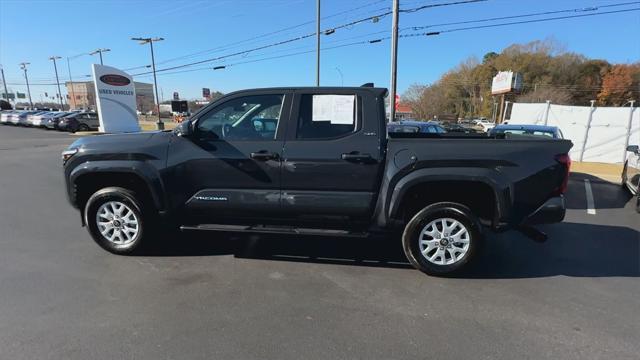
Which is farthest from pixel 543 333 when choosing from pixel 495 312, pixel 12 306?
pixel 12 306

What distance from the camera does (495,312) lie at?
11.6ft

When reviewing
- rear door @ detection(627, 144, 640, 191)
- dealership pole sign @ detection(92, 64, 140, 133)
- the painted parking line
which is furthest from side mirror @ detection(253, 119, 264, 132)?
Answer: dealership pole sign @ detection(92, 64, 140, 133)

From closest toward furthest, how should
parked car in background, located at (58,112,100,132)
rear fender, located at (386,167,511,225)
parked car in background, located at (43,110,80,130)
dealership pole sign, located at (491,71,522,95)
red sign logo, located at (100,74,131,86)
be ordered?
rear fender, located at (386,167,511,225), red sign logo, located at (100,74,131,86), parked car in background, located at (58,112,100,132), parked car in background, located at (43,110,80,130), dealership pole sign, located at (491,71,522,95)

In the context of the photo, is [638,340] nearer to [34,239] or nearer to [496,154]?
[496,154]

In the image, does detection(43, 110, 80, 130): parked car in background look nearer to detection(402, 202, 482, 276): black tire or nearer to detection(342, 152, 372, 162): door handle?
detection(342, 152, 372, 162): door handle

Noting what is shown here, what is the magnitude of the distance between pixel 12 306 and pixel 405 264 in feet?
12.4

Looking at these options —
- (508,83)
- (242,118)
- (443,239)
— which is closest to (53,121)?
(242,118)

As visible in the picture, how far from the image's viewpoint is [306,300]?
3.67 m

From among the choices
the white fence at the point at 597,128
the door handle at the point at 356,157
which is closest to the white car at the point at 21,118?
the white fence at the point at 597,128

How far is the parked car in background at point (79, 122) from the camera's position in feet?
102

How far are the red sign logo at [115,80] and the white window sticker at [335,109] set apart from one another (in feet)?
87.8

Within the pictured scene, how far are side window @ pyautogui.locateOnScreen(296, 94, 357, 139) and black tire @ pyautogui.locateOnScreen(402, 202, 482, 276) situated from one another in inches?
46.9

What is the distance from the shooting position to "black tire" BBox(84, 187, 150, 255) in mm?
4555

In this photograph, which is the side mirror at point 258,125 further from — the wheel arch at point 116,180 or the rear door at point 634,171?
the rear door at point 634,171
